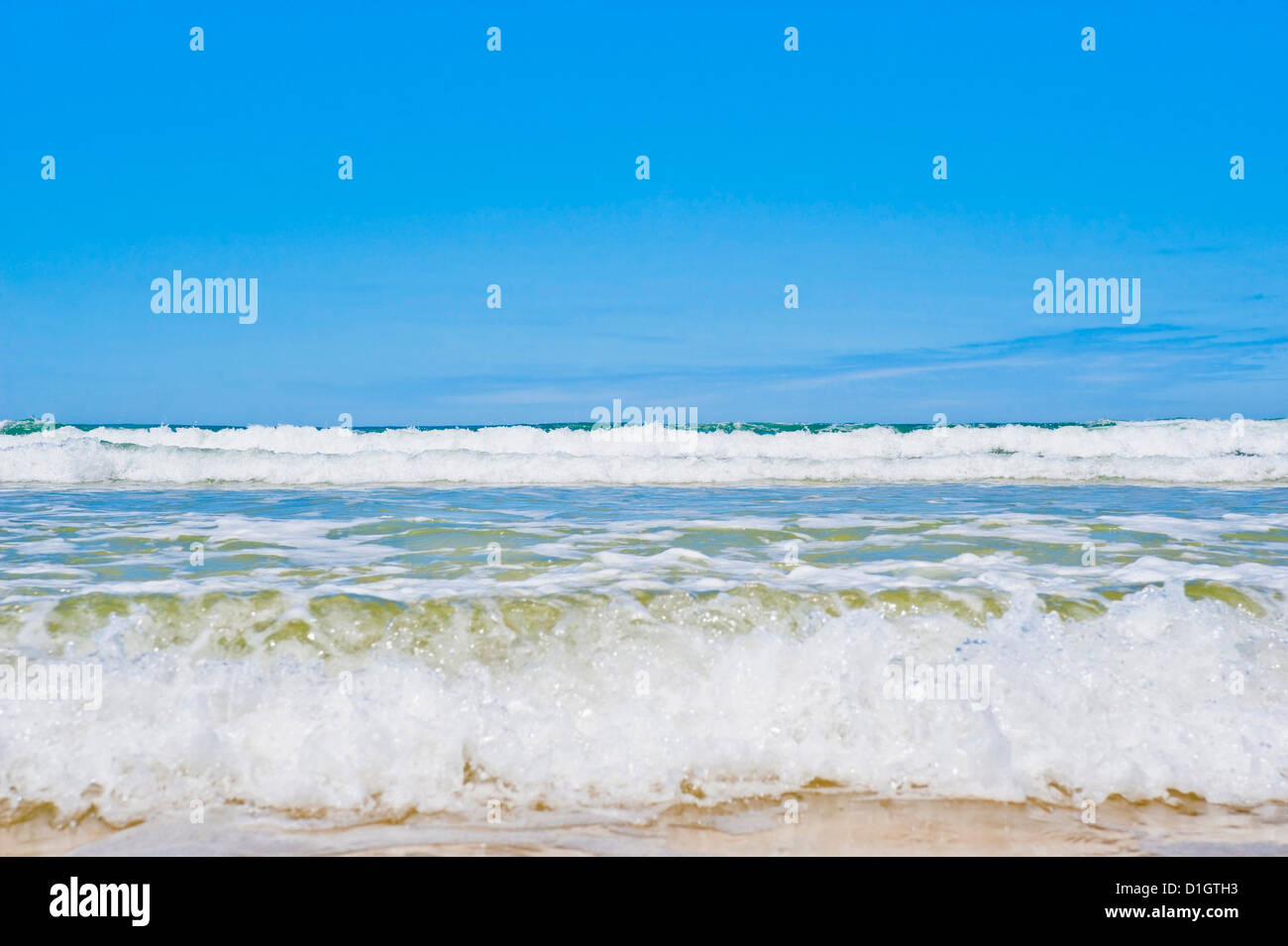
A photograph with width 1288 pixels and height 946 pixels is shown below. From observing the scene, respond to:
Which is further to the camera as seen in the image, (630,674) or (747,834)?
(630,674)

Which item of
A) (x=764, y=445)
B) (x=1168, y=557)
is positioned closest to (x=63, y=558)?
(x=1168, y=557)

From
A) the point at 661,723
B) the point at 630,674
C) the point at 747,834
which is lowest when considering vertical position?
the point at 747,834

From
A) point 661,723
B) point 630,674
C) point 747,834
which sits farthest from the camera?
point 630,674

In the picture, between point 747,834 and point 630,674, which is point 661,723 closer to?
point 630,674

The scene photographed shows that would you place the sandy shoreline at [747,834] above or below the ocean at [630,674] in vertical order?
below

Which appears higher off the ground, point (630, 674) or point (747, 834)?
point (630, 674)

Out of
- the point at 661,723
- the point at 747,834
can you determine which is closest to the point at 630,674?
the point at 661,723

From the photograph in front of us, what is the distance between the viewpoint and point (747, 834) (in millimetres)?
2717

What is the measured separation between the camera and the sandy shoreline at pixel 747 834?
262 centimetres

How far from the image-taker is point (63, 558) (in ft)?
17.1

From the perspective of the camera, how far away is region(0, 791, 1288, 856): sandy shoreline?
8.61 feet

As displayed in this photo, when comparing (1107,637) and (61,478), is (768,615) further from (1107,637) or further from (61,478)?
(61,478)

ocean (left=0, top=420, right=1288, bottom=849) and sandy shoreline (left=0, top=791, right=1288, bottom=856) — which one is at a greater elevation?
ocean (left=0, top=420, right=1288, bottom=849)
